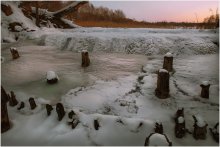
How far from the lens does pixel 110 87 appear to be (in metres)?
5.23

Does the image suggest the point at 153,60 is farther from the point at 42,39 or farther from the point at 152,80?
the point at 42,39

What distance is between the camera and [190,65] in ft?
20.9

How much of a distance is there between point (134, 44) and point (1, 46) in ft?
16.1

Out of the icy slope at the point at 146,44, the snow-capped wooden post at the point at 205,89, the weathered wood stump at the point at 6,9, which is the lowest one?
the snow-capped wooden post at the point at 205,89

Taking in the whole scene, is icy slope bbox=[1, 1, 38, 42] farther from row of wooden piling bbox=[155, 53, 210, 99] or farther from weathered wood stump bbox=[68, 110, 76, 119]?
row of wooden piling bbox=[155, 53, 210, 99]

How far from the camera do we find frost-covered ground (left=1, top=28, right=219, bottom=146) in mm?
3818

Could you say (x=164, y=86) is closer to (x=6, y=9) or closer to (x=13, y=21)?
(x=13, y=21)

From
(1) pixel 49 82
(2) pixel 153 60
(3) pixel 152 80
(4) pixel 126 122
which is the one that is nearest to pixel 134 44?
(2) pixel 153 60

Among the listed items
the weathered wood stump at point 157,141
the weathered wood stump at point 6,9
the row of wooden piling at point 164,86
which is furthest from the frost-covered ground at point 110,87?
the weathered wood stump at point 6,9

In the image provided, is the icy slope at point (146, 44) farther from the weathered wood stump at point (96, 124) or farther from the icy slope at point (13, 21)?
the weathered wood stump at point (96, 124)

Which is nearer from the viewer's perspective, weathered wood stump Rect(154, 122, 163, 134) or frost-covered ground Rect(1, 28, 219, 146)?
weathered wood stump Rect(154, 122, 163, 134)

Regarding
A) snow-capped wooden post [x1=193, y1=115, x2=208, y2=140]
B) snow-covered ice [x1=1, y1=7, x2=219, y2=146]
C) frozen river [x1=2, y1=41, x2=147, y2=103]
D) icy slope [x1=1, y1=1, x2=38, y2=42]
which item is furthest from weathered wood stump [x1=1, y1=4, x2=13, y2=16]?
snow-capped wooden post [x1=193, y1=115, x2=208, y2=140]

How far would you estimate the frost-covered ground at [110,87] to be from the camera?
12.5 ft

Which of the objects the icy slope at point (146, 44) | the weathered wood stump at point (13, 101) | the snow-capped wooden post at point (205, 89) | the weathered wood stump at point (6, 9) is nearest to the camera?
the snow-capped wooden post at point (205, 89)
